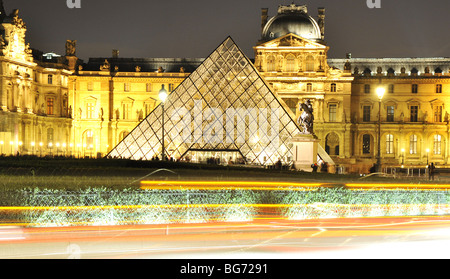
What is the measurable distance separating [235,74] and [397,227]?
32178mm

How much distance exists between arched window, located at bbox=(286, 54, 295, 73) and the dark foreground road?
55.7 meters

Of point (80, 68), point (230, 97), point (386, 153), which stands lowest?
point (386, 153)

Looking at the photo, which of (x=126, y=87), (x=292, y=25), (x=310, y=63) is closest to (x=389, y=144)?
(x=310, y=63)

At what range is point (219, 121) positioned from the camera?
43719 mm

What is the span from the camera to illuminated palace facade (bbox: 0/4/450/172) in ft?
226

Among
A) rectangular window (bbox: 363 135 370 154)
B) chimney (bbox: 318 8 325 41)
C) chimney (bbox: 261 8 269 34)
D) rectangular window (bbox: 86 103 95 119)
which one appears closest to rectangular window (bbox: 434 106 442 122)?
rectangular window (bbox: 363 135 370 154)

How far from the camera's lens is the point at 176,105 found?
143 ft

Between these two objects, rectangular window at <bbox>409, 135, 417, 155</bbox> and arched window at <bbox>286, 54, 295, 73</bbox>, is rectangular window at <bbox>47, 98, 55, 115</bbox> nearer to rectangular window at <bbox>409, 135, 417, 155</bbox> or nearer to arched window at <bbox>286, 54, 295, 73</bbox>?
arched window at <bbox>286, 54, 295, 73</bbox>

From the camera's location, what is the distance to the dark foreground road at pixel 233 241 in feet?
36.5

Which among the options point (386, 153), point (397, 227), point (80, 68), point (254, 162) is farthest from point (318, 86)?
point (397, 227)

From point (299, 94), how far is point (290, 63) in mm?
3156

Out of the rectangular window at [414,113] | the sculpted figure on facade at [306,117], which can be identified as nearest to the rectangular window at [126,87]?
the rectangular window at [414,113]

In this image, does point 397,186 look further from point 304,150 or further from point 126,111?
point 126,111

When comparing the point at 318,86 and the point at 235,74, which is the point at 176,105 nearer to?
the point at 235,74
